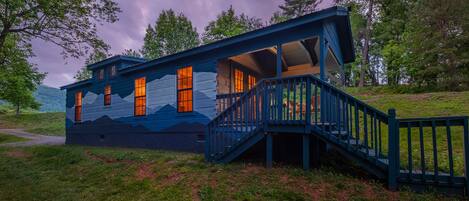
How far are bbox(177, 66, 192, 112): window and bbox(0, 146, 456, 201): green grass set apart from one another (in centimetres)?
231

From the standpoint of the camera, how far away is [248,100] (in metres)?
6.14

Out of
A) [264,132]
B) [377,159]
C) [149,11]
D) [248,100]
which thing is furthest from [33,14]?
[149,11]

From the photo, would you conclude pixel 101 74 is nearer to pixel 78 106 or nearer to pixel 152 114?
pixel 78 106

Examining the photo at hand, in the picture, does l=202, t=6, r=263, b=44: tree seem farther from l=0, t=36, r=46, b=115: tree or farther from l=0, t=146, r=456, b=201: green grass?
l=0, t=146, r=456, b=201: green grass

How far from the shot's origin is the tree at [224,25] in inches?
1069

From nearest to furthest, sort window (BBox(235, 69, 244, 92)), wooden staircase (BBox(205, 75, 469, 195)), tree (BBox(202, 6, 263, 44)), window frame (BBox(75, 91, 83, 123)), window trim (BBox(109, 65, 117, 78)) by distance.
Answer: wooden staircase (BBox(205, 75, 469, 195)) → window (BBox(235, 69, 244, 92)) → window trim (BBox(109, 65, 117, 78)) → window frame (BBox(75, 91, 83, 123)) → tree (BBox(202, 6, 263, 44))

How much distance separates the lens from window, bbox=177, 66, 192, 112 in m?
9.41

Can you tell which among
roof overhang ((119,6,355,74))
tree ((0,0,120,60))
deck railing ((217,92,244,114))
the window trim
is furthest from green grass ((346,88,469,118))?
the window trim

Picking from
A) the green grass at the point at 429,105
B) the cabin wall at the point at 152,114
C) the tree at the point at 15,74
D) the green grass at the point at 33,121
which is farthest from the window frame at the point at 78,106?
the green grass at the point at 33,121

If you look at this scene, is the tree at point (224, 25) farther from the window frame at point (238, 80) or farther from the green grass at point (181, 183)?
the green grass at point (181, 183)

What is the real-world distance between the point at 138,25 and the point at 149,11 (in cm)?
241

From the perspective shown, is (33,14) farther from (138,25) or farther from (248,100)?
(138,25)

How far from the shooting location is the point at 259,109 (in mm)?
6469

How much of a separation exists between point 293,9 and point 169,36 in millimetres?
15519
